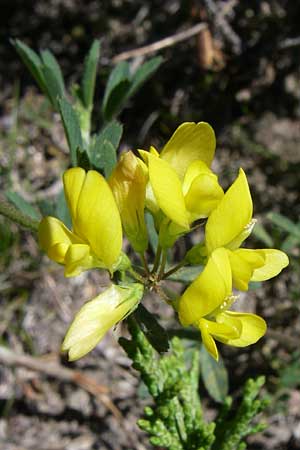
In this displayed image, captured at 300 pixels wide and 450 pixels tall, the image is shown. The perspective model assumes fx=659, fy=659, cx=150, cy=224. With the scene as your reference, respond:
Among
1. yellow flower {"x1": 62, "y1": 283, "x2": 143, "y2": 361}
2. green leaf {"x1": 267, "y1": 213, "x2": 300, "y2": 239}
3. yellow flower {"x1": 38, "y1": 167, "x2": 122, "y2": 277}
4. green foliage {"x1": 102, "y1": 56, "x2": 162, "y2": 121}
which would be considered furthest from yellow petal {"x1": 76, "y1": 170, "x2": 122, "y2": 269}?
green leaf {"x1": 267, "y1": 213, "x2": 300, "y2": 239}

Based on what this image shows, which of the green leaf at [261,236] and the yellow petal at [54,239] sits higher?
the yellow petal at [54,239]

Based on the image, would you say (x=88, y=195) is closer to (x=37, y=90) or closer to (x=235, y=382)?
(x=235, y=382)

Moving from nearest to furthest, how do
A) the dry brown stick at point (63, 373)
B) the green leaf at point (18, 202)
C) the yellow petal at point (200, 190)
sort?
the yellow petal at point (200, 190) < the green leaf at point (18, 202) < the dry brown stick at point (63, 373)

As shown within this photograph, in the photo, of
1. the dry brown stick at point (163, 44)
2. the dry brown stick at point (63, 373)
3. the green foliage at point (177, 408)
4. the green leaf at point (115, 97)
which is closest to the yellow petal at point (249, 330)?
the green foliage at point (177, 408)

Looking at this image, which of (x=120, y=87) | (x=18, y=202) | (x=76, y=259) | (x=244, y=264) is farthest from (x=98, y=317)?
(x=120, y=87)

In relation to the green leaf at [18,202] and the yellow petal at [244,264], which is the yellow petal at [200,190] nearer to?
the yellow petal at [244,264]

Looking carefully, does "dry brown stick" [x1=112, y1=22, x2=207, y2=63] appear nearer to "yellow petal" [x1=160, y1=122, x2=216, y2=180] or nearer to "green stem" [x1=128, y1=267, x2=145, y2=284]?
"yellow petal" [x1=160, y1=122, x2=216, y2=180]

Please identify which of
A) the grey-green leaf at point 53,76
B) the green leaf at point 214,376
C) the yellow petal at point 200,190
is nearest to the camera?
the yellow petal at point 200,190
